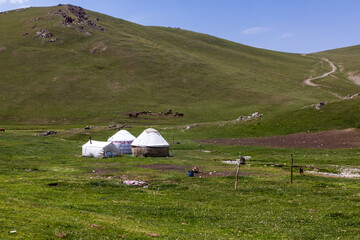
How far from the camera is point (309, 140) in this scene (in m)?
72.6

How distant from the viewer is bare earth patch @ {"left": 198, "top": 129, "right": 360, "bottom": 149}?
6731 centimetres

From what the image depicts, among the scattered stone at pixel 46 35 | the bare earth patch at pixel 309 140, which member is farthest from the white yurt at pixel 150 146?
the scattered stone at pixel 46 35

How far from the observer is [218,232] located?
1942 centimetres

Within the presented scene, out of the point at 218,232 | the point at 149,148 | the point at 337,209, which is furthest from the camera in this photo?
the point at 149,148

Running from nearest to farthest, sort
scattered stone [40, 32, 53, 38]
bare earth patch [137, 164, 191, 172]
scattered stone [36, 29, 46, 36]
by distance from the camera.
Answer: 1. bare earth patch [137, 164, 191, 172]
2. scattered stone [40, 32, 53, 38]
3. scattered stone [36, 29, 46, 36]

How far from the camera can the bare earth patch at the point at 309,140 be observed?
6731 cm

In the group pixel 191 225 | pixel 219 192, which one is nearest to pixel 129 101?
pixel 219 192

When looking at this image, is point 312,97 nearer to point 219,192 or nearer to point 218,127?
point 218,127

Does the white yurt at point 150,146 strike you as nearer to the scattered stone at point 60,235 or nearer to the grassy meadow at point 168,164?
the grassy meadow at point 168,164

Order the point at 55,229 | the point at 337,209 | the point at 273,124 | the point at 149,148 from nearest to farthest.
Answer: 1. the point at 55,229
2. the point at 337,209
3. the point at 149,148
4. the point at 273,124

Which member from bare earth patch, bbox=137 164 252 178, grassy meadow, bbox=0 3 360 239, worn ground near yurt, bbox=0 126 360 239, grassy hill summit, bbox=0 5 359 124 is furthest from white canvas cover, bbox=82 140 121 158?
grassy hill summit, bbox=0 5 359 124

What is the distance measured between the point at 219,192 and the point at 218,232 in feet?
37.4

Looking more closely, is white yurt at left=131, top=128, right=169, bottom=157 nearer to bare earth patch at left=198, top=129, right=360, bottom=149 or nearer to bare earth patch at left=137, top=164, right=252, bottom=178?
bare earth patch at left=137, top=164, right=252, bottom=178

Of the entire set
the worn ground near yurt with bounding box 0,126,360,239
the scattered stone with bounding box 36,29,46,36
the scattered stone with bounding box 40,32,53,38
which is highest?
the scattered stone with bounding box 36,29,46,36
